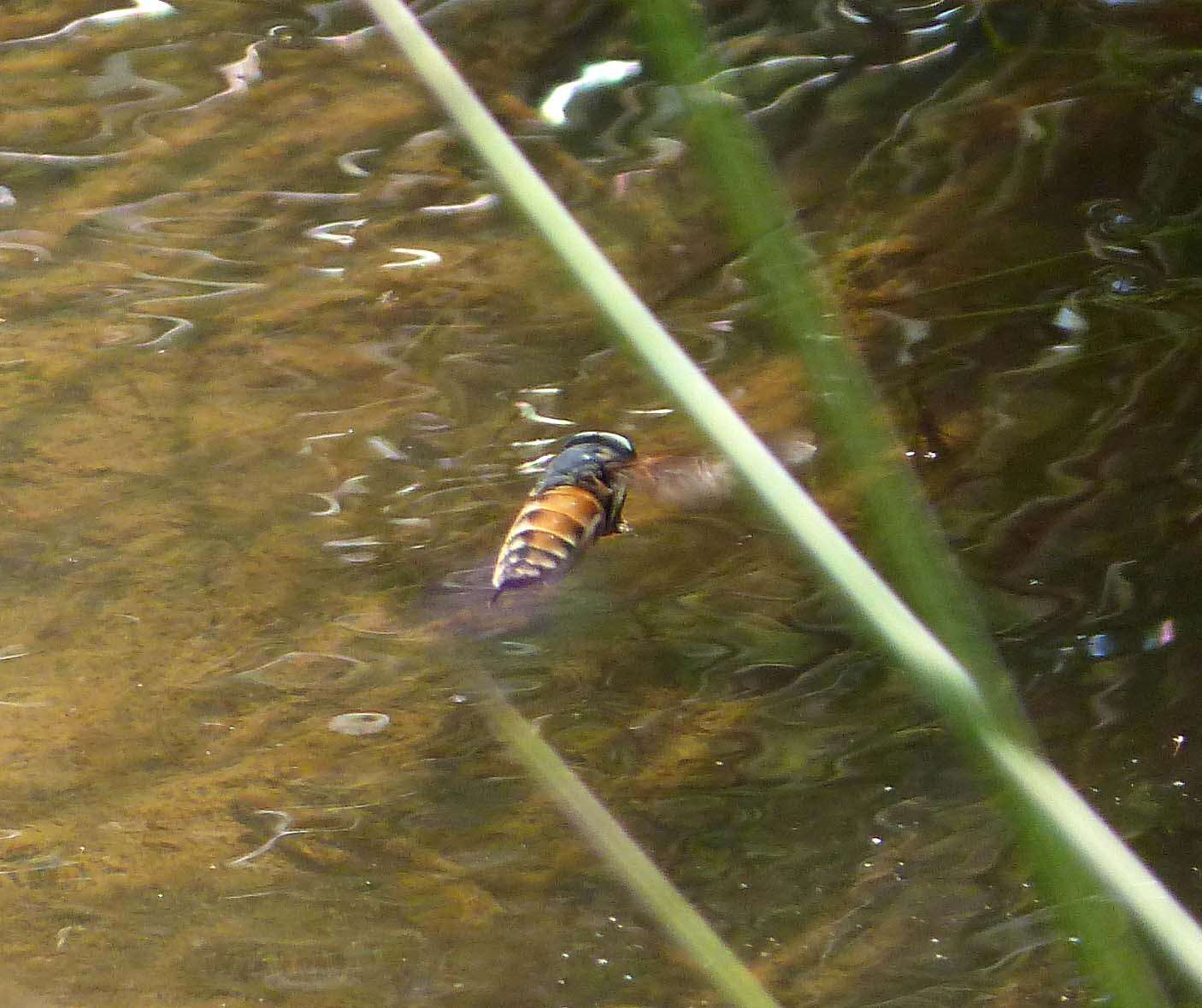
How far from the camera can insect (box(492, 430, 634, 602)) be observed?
168 centimetres

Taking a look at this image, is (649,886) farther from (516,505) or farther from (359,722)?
(516,505)

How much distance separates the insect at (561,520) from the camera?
5.53 ft

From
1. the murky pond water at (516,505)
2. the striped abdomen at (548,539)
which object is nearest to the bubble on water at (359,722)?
Answer: the murky pond water at (516,505)

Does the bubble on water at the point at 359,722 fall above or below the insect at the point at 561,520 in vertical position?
below

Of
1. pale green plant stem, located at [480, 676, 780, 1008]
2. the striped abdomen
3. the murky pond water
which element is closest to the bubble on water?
the murky pond water

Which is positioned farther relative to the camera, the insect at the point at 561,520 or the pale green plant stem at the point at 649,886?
the insect at the point at 561,520

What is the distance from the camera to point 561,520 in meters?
1.70

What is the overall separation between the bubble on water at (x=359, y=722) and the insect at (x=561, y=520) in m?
0.22

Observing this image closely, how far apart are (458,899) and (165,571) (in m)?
0.70

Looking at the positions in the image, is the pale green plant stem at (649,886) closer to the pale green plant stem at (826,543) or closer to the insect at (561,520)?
the pale green plant stem at (826,543)

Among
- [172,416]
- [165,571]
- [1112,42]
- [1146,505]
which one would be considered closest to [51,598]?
[165,571]

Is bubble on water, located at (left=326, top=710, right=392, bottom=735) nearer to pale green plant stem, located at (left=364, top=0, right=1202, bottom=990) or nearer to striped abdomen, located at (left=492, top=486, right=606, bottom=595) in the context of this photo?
striped abdomen, located at (left=492, top=486, right=606, bottom=595)

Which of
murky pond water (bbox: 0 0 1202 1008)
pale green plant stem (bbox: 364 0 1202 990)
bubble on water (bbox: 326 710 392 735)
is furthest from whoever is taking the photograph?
bubble on water (bbox: 326 710 392 735)

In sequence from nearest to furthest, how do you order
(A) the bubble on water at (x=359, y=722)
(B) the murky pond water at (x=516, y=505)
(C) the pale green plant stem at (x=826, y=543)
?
1. (C) the pale green plant stem at (x=826, y=543)
2. (B) the murky pond water at (x=516, y=505)
3. (A) the bubble on water at (x=359, y=722)
